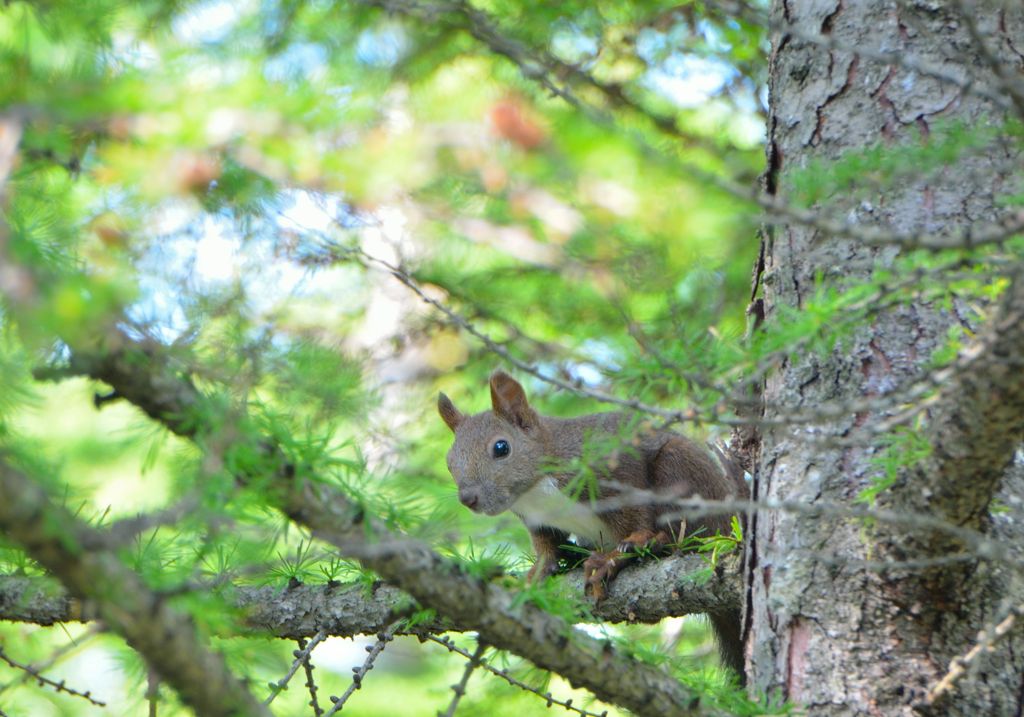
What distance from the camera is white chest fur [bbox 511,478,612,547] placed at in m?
3.86

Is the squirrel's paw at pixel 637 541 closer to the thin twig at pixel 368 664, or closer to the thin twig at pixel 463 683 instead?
the thin twig at pixel 368 664

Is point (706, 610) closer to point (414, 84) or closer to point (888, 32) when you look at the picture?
point (888, 32)

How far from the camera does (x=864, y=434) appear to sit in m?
1.90

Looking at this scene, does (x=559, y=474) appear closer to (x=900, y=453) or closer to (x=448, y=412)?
(x=448, y=412)

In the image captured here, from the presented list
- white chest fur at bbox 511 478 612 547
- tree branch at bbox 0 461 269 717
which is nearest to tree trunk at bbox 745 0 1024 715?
tree branch at bbox 0 461 269 717

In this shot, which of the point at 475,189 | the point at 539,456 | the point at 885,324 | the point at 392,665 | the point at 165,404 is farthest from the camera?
the point at 392,665

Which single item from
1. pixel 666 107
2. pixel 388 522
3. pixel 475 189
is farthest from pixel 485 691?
pixel 666 107

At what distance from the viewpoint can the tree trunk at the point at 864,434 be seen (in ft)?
7.57

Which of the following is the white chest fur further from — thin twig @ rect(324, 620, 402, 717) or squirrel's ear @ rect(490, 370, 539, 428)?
thin twig @ rect(324, 620, 402, 717)

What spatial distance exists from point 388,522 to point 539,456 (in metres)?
2.23

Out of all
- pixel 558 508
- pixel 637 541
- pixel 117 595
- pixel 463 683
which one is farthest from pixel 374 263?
pixel 117 595

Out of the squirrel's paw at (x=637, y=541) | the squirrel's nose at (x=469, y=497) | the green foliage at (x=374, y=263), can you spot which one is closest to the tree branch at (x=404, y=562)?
the green foliage at (x=374, y=263)

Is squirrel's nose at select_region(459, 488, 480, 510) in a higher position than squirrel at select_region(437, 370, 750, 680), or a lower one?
lower

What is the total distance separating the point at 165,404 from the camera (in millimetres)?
1698
